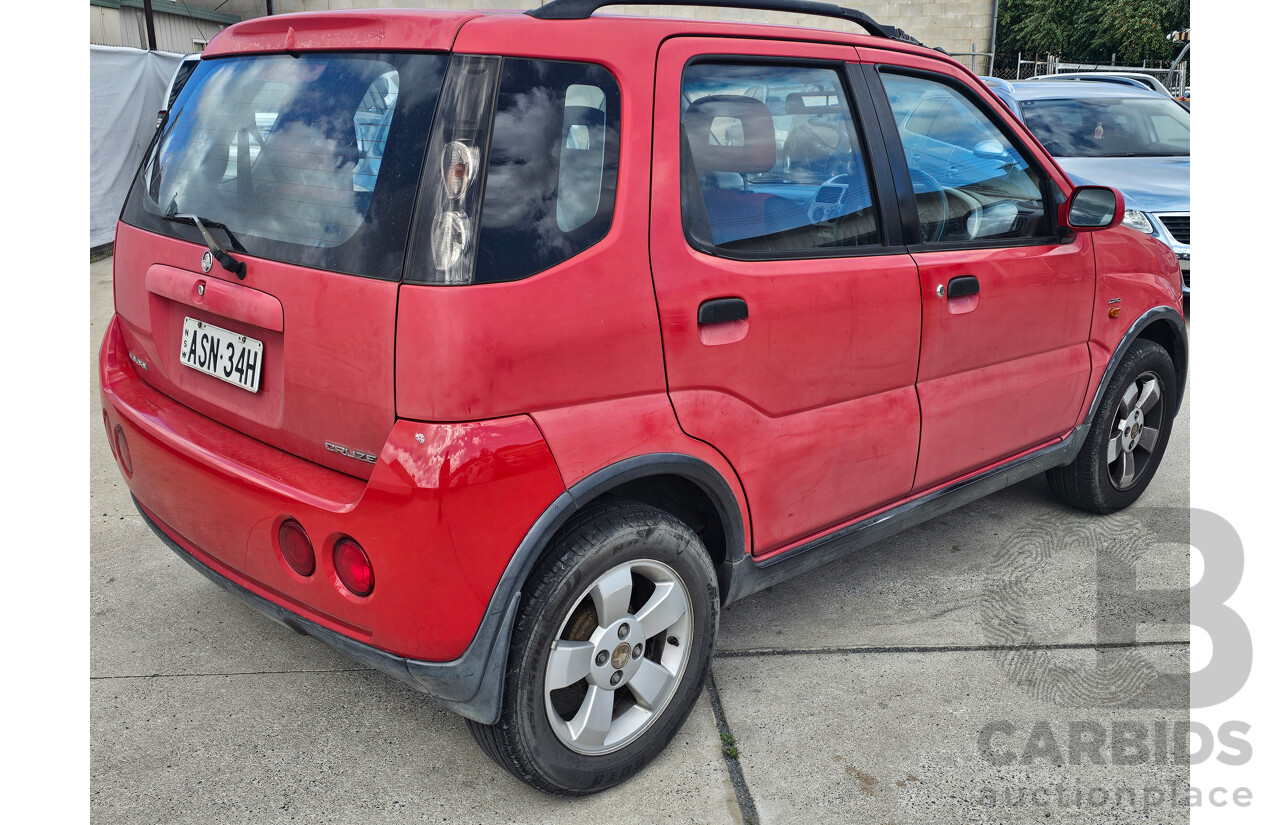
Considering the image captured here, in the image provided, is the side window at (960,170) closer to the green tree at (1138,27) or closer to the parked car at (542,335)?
the parked car at (542,335)

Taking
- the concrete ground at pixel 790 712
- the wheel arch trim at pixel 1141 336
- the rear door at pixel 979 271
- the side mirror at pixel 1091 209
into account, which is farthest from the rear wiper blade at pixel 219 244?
the wheel arch trim at pixel 1141 336

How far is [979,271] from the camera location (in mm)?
3158

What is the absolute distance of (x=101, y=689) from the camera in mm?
2943

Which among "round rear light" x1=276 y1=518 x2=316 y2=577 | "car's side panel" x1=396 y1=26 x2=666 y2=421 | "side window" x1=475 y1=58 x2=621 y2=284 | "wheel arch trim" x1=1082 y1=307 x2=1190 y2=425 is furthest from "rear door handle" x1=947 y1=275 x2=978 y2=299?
"round rear light" x1=276 y1=518 x2=316 y2=577

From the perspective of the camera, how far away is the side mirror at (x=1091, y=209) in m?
3.46

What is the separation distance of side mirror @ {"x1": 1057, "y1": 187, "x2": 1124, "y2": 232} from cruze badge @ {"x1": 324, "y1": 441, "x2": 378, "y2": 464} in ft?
8.42

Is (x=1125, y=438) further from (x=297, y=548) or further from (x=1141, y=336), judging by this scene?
(x=297, y=548)

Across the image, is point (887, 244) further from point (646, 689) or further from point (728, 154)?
point (646, 689)

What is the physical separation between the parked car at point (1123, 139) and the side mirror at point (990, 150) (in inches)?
189

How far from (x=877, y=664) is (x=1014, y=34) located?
50825 mm

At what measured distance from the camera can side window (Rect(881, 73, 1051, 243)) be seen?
306cm

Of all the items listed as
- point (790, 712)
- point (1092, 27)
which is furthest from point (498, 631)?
point (1092, 27)

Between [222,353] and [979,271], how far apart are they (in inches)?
88.6

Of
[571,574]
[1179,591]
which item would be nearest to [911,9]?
[1179,591]
